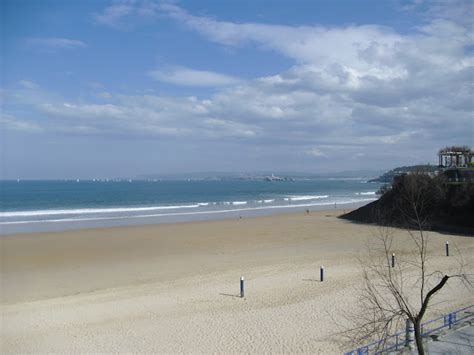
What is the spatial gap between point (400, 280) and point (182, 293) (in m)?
7.66

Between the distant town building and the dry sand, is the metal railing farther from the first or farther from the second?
the distant town building

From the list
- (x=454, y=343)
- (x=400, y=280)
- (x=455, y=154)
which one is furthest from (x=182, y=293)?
(x=455, y=154)

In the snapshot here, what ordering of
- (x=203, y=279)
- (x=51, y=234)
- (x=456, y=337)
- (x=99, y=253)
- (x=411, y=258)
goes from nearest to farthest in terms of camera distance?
(x=456, y=337) < (x=203, y=279) < (x=411, y=258) < (x=99, y=253) < (x=51, y=234)

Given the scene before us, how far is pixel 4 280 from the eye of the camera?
1841cm

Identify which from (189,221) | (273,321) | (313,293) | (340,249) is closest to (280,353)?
(273,321)

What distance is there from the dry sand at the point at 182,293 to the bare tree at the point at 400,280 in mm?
702

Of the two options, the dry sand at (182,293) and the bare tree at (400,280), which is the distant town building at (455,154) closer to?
the bare tree at (400,280)

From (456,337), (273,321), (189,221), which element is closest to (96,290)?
(273,321)

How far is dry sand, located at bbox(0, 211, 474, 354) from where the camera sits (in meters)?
11.0

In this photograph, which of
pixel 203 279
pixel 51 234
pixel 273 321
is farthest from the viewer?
pixel 51 234

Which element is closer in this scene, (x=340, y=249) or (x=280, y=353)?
(x=280, y=353)

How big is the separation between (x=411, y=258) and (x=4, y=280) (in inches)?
722

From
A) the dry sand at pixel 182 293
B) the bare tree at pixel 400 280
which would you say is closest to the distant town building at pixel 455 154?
the bare tree at pixel 400 280

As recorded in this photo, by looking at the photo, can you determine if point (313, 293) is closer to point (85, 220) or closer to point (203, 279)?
point (203, 279)
